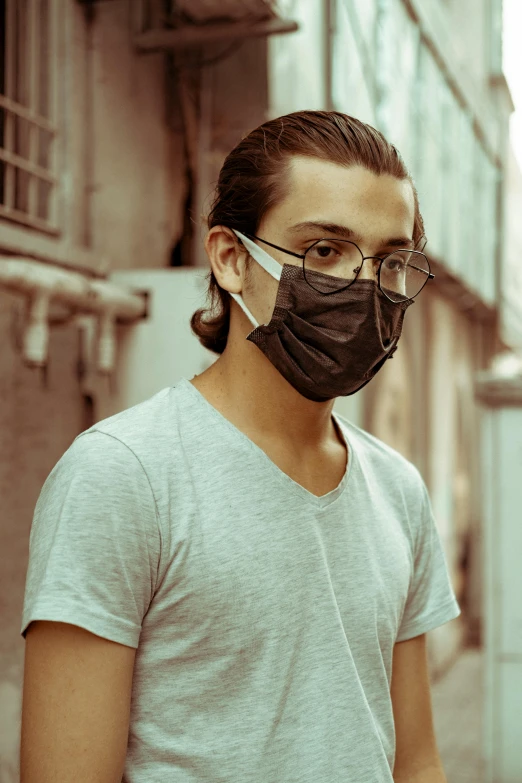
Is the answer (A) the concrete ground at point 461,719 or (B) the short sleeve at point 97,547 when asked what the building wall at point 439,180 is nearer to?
(A) the concrete ground at point 461,719

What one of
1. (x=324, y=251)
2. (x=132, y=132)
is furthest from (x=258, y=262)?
(x=132, y=132)

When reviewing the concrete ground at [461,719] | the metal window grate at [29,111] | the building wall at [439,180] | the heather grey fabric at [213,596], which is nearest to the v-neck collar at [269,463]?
the heather grey fabric at [213,596]

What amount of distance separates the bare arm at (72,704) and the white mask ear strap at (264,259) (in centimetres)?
75

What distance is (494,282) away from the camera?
41.2ft

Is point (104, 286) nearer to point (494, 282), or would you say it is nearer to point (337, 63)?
point (337, 63)

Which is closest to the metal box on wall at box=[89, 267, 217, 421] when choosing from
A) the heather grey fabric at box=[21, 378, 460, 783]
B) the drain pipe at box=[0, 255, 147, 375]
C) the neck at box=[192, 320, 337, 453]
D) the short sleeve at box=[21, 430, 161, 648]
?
the drain pipe at box=[0, 255, 147, 375]


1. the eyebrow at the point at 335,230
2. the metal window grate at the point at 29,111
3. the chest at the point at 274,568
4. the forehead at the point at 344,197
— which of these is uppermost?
the metal window grate at the point at 29,111

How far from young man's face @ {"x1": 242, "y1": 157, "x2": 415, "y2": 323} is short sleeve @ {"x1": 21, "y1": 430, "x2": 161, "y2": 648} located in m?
0.54

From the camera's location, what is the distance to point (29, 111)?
409 centimetres

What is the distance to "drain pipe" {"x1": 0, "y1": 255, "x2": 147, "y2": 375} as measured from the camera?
330 cm

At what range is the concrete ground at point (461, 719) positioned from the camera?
6.46 m

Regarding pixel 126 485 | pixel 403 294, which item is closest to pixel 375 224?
pixel 403 294

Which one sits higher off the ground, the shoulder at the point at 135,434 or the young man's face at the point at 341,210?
the young man's face at the point at 341,210

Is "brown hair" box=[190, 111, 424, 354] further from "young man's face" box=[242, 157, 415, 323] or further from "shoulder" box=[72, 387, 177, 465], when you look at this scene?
"shoulder" box=[72, 387, 177, 465]
